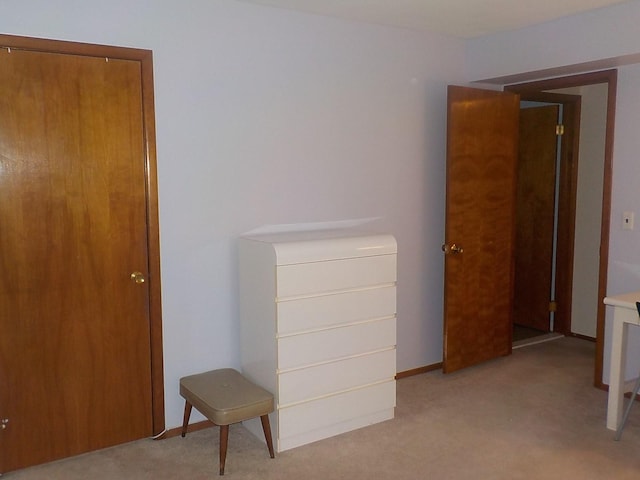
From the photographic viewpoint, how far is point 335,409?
329cm

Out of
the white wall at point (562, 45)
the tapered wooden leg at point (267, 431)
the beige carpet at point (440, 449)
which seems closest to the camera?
the beige carpet at point (440, 449)

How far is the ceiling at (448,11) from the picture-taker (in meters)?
3.34

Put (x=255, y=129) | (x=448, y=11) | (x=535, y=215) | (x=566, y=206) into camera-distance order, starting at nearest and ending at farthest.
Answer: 1. (x=255, y=129)
2. (x=448, y=11)
3. (x=566, y=206)
4. (x=535, y=215)

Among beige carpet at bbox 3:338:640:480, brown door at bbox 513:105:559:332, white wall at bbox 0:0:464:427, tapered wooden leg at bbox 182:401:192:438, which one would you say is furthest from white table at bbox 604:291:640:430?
tapered wooden leg at bbox 182:401:192:438

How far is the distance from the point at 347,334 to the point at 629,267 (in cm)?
196

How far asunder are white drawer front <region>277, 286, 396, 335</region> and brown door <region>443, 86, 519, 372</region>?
0.89m

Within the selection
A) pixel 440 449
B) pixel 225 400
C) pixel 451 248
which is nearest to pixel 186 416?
pixel 225 400

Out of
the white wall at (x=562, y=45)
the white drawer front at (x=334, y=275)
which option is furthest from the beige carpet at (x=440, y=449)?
the white wall at (x=562, y=45)

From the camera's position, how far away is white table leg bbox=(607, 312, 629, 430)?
3.30 m

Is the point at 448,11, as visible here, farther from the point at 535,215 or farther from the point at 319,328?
the point at 535,215

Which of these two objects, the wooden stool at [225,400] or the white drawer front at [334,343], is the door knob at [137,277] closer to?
the wooden stool at [225,400]

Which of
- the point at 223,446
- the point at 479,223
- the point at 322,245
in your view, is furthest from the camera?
the point at 479,223

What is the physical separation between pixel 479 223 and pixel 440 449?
1.73m

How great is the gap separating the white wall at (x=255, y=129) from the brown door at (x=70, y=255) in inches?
6.3
